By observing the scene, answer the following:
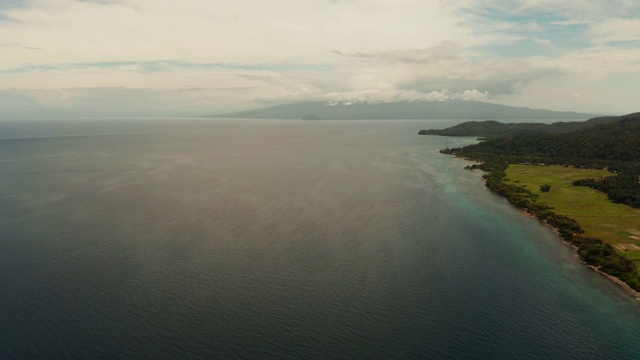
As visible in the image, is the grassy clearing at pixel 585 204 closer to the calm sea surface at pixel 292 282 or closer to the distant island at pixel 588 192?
the distant island at pixel 588 192

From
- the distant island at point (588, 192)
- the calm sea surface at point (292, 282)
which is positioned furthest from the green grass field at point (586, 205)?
the calm sea surface at point (292, 282)

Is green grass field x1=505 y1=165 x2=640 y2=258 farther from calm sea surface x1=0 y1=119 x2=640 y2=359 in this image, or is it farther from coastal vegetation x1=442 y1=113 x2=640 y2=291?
calm sea surface x1=0 y1=119 x2=640 y2=359

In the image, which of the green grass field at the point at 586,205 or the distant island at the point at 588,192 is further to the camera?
the green grass field at the point at 586,205

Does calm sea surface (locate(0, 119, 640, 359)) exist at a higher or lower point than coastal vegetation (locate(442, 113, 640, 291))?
lower

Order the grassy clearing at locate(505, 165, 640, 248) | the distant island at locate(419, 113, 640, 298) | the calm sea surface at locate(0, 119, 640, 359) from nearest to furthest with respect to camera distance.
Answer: the calm sea surface at locate(0, 119, 640, 359), the distant island at locate(419, 113, 640, 298), the grassy clearing at locate(505, 165, 640, 248)

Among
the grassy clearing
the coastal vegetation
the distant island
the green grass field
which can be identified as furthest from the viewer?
the grassy clearing

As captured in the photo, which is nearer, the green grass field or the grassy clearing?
the green grass field

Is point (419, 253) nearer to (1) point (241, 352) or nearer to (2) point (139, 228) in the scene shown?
(1) point (241, 352)

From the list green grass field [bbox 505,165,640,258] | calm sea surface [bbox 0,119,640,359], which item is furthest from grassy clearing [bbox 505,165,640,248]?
calm sea surface [bbox 0,119,640,359]
